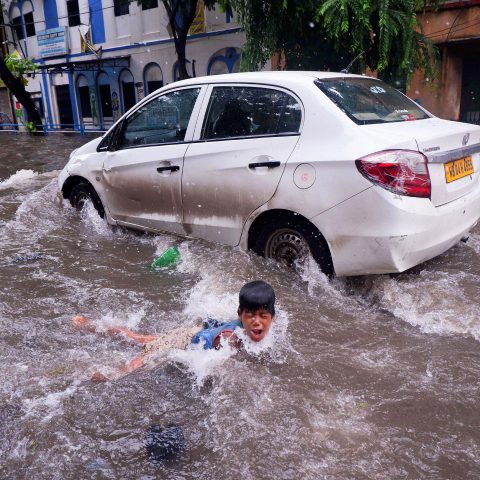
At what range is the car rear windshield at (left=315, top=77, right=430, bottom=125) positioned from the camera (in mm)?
3879

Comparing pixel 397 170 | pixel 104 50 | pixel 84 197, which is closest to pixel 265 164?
pixel 397 170

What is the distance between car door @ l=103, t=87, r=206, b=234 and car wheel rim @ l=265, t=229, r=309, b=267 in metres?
1.05

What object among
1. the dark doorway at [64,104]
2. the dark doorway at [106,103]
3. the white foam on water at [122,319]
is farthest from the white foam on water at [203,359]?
the dark doorway at [64,104]

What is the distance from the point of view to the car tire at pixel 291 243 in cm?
384

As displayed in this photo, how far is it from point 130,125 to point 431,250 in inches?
126

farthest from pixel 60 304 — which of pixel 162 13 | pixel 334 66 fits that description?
pixel 162 13

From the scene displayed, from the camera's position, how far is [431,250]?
3.70 metres

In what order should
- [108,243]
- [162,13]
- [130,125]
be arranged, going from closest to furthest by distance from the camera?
1. [130,125]
2. [108,243]
3. [162,13]

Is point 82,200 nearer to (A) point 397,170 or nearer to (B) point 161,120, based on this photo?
(B) point 161,120

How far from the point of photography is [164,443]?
2496mm

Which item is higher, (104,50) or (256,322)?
(104,50)

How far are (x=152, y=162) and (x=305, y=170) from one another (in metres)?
1.72

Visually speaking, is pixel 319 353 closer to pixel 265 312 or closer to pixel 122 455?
pixel 265 312

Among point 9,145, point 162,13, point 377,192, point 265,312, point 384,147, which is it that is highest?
point 162,13
